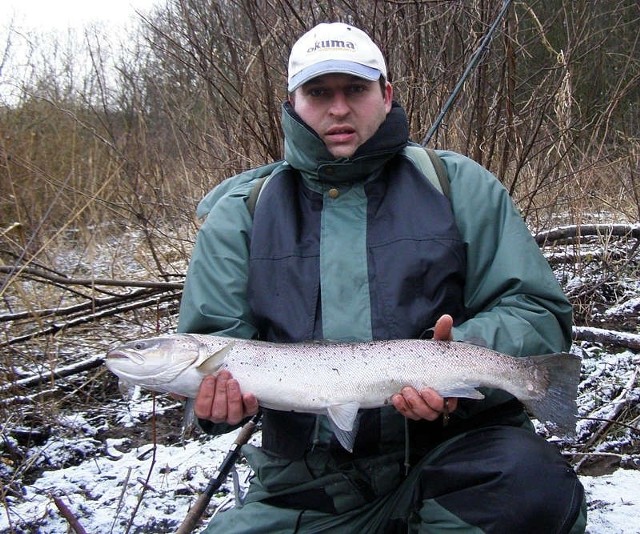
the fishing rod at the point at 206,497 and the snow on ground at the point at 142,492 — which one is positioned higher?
the fishing rod at the point at 206,497

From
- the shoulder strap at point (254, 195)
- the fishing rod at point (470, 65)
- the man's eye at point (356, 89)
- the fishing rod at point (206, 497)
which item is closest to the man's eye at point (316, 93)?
the man's eye at point (356, 89)

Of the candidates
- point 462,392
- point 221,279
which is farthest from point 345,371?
point 221,279

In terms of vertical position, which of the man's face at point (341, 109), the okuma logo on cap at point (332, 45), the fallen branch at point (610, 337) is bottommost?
the fallen branch at point (610, 337)

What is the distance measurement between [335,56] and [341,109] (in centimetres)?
20

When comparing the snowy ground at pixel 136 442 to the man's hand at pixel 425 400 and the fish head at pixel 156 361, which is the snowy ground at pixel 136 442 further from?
the man's hand at pixel 425 400

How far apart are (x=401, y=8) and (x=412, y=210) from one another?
2.58 metres

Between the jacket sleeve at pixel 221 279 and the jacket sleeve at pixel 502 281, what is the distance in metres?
0.78

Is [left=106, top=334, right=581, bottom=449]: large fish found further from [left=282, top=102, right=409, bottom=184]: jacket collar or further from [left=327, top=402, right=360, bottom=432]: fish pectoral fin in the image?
[left=282, top=102, right=409, bottom=184]: jacket collar

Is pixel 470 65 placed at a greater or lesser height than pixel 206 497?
greater

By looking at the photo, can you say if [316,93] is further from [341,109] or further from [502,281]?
[502,281]

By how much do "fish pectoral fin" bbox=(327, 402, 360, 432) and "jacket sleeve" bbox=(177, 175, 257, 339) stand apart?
0.46 metres

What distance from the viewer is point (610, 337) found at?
3846 mm

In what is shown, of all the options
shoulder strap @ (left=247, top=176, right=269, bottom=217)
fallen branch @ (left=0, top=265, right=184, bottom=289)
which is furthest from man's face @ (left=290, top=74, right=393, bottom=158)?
fallen branch @ (left=0, top=265, right=184, bottom=289)

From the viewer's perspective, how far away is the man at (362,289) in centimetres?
229
